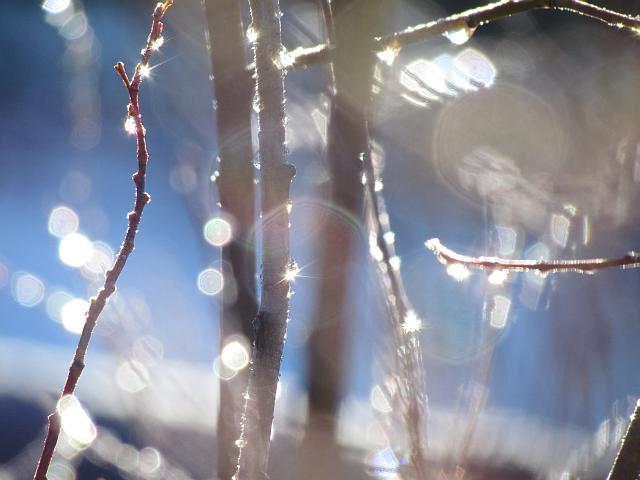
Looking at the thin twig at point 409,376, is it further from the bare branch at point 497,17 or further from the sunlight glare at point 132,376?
the sunlight glare at point 132,376

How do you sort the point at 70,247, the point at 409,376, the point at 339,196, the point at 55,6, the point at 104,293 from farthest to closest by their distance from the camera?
the point at 55,6 → the point at 70,247 → the point at 339,196 → the point at 409,376 → the point at 104,293

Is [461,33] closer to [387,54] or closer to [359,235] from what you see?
[387,54]

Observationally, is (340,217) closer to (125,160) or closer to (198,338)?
(198,338)

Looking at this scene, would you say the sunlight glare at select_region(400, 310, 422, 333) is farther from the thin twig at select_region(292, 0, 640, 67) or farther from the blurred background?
the thin twig at select_region(292, 0, 640, 67)

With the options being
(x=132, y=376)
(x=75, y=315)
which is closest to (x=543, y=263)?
(x=132, y=376)

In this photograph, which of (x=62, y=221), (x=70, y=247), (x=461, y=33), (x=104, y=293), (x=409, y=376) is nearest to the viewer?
(x=104, y=293)

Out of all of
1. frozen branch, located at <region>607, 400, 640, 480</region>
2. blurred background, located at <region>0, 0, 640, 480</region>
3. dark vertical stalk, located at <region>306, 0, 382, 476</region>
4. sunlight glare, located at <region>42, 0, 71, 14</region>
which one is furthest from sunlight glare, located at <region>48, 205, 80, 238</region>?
frozen branch, located at <region>607, 400, 640, 480</region>

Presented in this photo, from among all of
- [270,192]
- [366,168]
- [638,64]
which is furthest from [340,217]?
[638,64]

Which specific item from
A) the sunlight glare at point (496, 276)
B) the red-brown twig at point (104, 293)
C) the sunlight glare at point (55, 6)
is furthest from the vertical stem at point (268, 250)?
the sunlight glare at point (55, 6)
